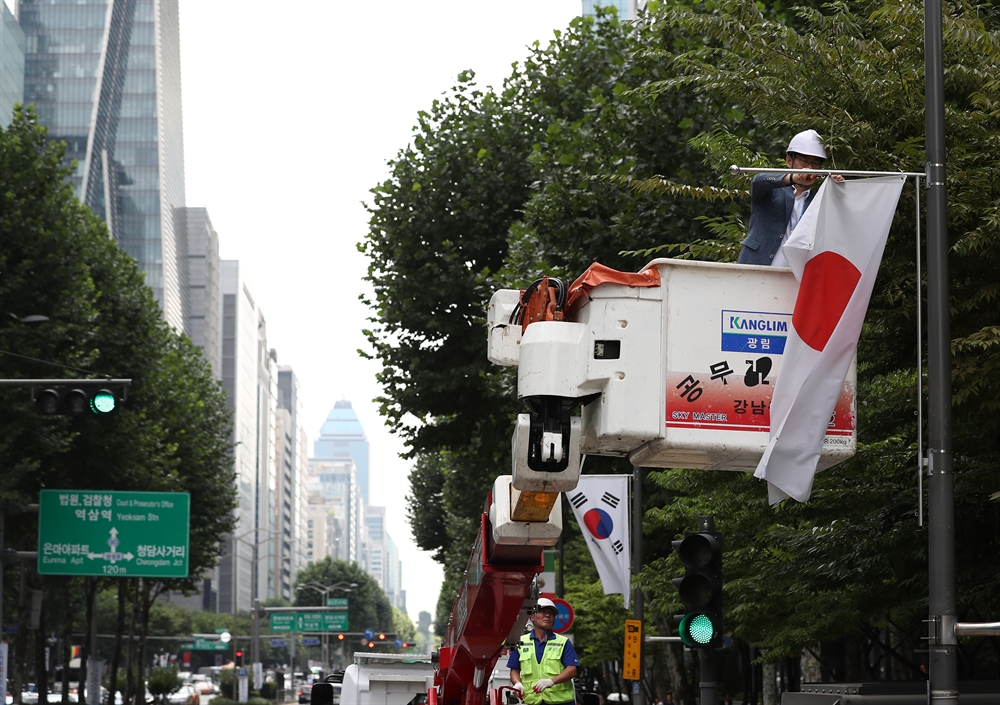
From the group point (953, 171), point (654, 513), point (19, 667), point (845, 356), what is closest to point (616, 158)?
point (654, 513)

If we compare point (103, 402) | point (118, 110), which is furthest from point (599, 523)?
point (118, 110)

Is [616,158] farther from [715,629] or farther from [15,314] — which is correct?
[15,314]

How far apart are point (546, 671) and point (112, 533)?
83.7 feet

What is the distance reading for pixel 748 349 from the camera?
6391 millimetres

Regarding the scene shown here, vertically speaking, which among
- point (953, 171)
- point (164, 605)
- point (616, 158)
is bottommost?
point (164, 605)

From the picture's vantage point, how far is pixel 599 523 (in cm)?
2111

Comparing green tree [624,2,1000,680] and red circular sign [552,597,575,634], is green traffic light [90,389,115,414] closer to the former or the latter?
red circular sign [552,597,575,634]

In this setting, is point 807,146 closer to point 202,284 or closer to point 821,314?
point 821,314

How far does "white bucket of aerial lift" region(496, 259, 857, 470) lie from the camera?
19.4 ft

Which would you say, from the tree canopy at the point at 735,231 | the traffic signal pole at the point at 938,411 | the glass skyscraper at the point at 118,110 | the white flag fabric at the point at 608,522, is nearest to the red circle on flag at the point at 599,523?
the white flag fabric at the point at 608,522

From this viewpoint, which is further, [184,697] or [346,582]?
[346,582]

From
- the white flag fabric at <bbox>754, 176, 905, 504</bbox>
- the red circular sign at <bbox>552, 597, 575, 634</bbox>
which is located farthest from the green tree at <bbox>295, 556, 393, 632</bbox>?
the white flag fabric at <bbox>754, 176, 905, 504</bbox>

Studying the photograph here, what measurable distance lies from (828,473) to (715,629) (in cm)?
358

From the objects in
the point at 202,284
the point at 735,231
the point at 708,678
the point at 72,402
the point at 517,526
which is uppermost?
the point at 202,284
